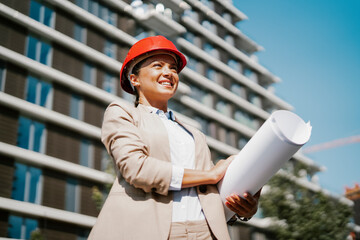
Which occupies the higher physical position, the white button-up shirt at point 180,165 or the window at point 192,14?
the window at point 192,14

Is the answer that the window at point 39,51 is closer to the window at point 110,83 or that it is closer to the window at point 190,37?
the window at point 110,83

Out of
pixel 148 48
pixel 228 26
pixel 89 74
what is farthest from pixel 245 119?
pixel 148 48

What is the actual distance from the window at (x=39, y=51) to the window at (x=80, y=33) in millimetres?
2450

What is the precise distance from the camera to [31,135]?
2205cm

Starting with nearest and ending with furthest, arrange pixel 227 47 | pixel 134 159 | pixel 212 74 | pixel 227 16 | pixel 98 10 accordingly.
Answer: pixel 134 159 → pixel 98 10 → pixel 212 74 → pixel 227 47 → pixel 227 16

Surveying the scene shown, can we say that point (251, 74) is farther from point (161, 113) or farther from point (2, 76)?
point (161, 113)

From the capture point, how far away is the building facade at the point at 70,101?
67.9 feet

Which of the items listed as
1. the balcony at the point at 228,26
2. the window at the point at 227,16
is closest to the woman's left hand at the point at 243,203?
the balcony at the point at 228,26

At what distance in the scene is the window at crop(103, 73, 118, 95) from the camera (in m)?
27.0

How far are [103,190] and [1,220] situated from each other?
5665 millimetres

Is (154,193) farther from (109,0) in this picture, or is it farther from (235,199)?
(109,0)

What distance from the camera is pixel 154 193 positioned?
6.83ft

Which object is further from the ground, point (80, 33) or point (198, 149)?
point (80, 33)

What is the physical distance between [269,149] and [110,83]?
26015 millimetres
